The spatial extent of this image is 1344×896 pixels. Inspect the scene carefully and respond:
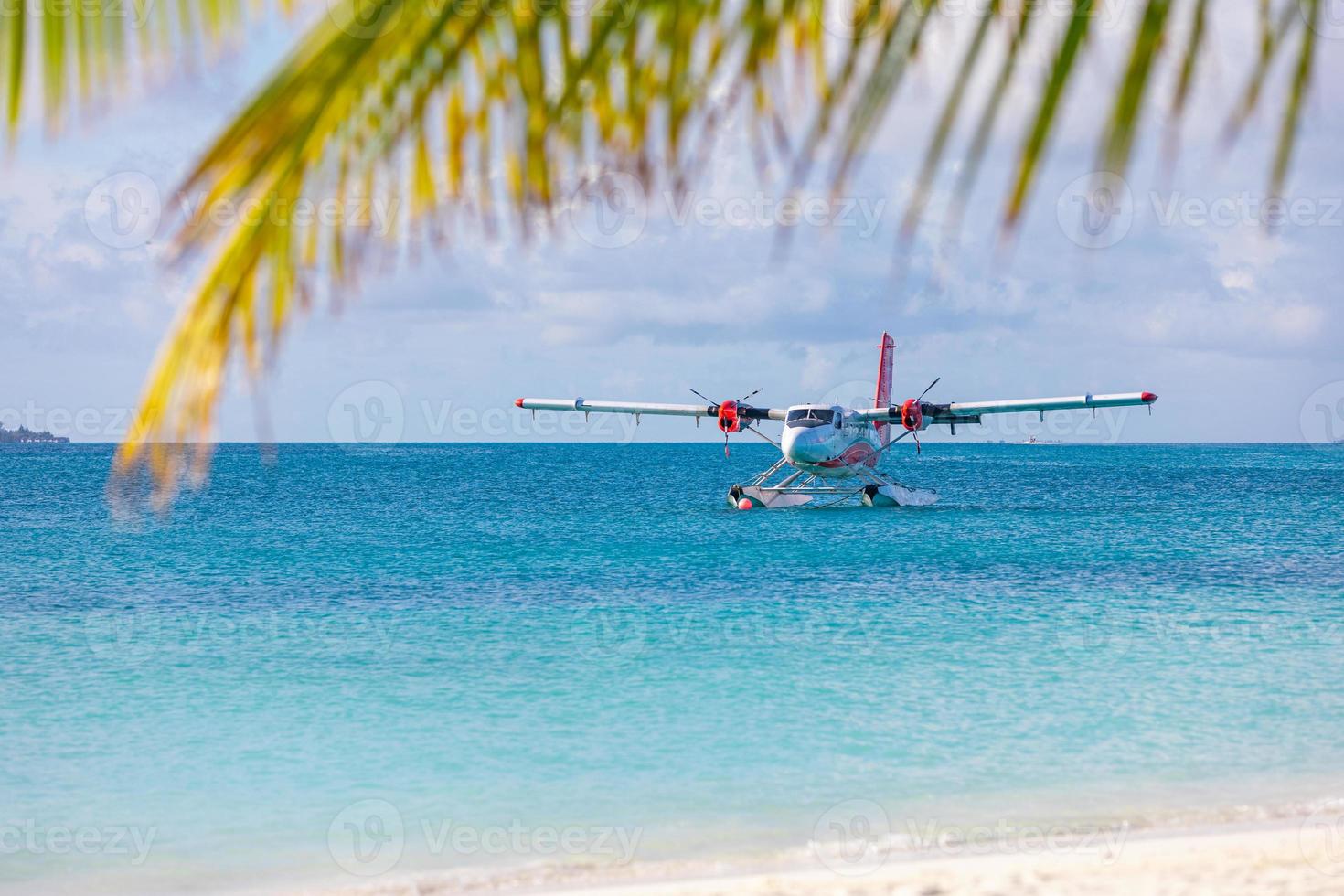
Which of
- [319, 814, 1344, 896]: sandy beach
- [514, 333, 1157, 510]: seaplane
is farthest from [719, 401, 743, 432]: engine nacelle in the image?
[319, 814, 1344, 896]: sandy beach

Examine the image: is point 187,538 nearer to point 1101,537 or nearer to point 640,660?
point 640,660

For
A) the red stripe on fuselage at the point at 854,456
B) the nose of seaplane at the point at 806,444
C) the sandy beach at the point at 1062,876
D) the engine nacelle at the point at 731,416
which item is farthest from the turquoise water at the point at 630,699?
the engine nacelle at the point at 731,416

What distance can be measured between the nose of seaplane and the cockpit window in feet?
0.53

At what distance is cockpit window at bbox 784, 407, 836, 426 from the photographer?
3186 cm

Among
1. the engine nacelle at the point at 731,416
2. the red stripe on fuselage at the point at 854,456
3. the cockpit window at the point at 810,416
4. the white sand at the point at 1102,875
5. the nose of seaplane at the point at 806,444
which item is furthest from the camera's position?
the engine nacelle at the point at 731,416

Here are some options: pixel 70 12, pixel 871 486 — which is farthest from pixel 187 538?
pixel 70 12

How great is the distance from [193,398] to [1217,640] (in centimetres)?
1795

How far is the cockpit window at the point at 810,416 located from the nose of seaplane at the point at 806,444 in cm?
16

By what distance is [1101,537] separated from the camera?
3459 centimetres

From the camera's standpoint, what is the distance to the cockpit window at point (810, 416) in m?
Answer: 31.9

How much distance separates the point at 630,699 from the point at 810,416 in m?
19.3

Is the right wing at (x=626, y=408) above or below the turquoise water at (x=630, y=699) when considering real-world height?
above

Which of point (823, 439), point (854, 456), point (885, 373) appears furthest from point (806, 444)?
point (885, 373)

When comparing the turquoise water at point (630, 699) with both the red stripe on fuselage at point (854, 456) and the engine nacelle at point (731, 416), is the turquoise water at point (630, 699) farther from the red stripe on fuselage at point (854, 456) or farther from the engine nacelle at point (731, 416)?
the engine nacelle at point (731, 416)
